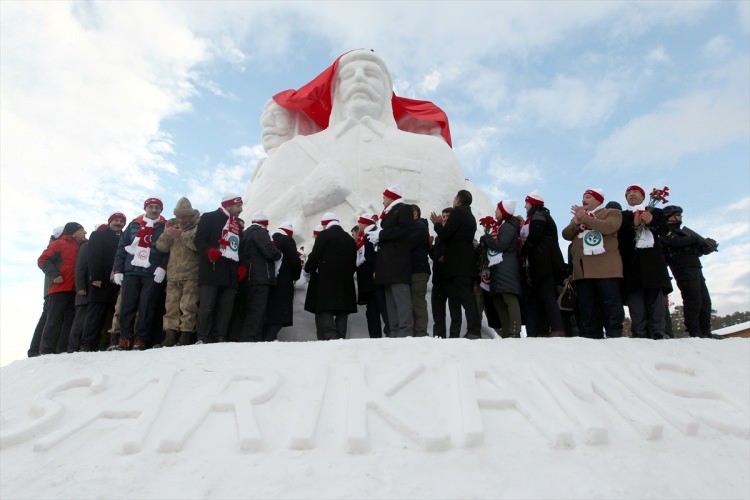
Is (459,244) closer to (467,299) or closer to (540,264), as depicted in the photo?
(467,299)

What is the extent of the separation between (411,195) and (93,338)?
447 cm

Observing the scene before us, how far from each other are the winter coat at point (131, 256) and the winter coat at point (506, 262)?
314cm

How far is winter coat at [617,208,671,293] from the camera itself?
5.06 metres

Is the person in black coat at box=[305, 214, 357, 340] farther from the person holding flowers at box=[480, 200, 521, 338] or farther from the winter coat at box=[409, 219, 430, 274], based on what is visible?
the person holding flowers at box=[480, 200, 521, 338]

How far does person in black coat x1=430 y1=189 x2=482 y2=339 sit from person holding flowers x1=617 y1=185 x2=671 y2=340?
1.39 meters

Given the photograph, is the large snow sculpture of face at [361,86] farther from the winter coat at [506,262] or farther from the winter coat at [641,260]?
the winter coat at [641,260]

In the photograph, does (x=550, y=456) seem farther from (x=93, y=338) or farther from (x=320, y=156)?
(x=320, y=156)

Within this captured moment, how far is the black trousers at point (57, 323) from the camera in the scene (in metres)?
5.90

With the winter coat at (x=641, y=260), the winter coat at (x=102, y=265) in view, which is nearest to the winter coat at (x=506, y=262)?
the winter coat at (x=641, y=260)

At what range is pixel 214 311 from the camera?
5188 millimetres

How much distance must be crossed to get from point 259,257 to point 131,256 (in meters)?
1.19

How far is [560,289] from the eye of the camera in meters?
6.23

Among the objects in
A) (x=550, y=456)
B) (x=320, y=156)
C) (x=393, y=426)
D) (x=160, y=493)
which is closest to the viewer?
(x=160, y=493)

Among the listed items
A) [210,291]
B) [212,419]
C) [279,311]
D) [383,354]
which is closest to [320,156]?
[279,311]
